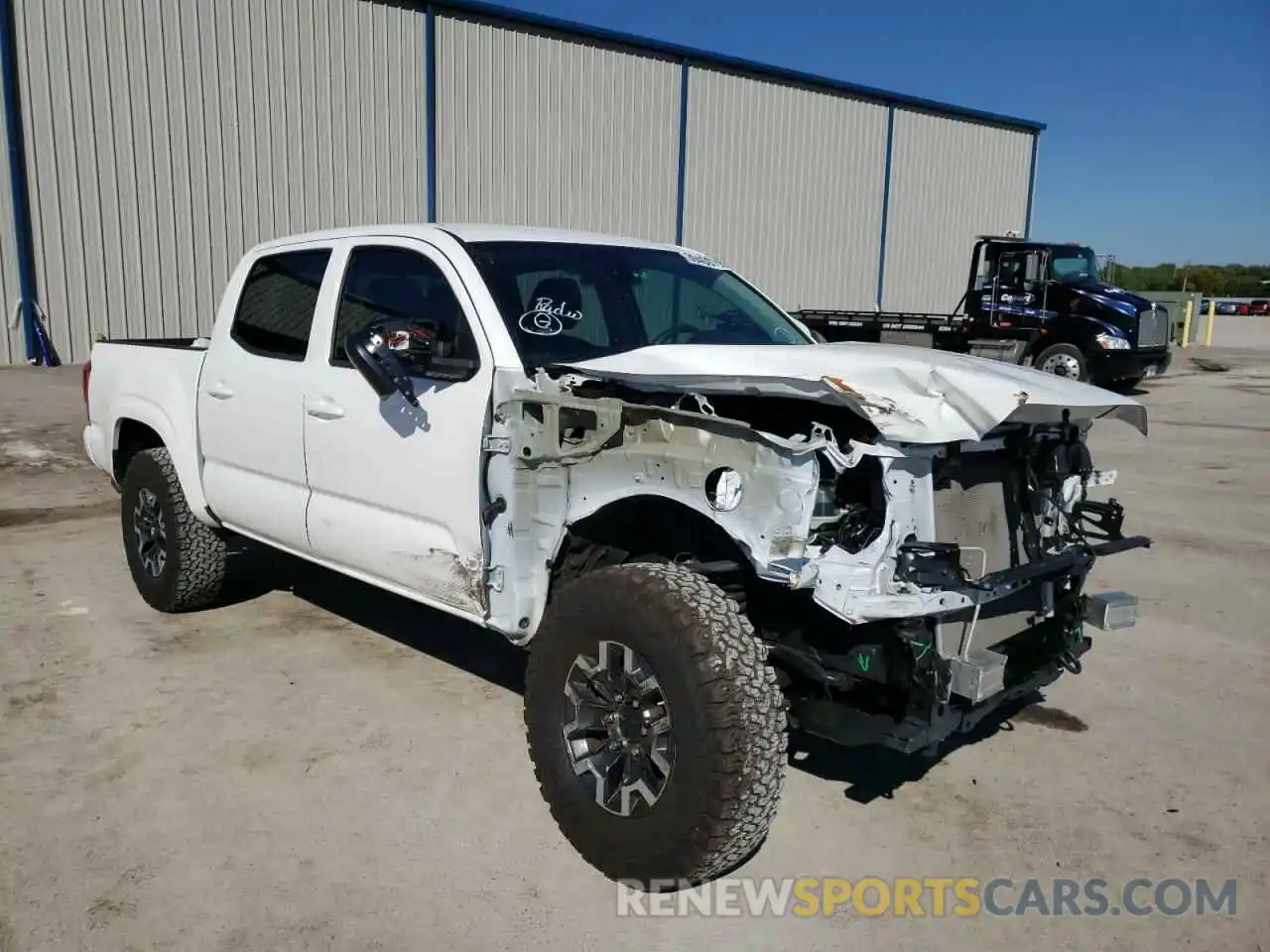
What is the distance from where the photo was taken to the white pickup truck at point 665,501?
9.53 ft

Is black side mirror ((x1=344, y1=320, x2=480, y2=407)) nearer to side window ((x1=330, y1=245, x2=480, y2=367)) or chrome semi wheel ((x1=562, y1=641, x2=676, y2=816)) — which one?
side window ((x1=330, y1=245, x2=480, y2=367))

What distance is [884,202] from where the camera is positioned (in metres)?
24.8

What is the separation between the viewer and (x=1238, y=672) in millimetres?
5027

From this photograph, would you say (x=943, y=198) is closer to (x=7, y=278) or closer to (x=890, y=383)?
(x=7, y=278)

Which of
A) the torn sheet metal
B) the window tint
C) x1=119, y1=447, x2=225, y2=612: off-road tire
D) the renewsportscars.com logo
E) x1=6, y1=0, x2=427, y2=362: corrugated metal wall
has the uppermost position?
x1=6, y1=0, x2=427, y2=362: corrugated metal wall

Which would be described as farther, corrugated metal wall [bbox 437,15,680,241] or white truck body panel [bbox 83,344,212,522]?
corrugated metal wall [bbox 437,15,680,241]

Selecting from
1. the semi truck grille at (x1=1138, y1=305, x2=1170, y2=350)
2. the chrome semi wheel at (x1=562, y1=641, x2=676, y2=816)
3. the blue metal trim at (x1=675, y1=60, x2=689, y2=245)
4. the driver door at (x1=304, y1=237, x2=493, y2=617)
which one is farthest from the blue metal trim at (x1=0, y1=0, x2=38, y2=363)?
the semi truck grille at (x1=1138, y1=305, x2=1170, y2=350)

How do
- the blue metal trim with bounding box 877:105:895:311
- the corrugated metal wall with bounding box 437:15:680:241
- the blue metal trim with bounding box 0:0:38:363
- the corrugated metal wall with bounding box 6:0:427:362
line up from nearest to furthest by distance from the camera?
the blue metal trim with bounding box 0:0:38:363, the corrugated metal wall with bounding box 6:0:427:362, the corrugated metal wall with bounding box 437:15:680:241, the blue metal trim with bounding box 877:105:895:311

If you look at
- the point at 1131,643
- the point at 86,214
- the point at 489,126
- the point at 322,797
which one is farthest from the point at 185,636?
the point at 489,126

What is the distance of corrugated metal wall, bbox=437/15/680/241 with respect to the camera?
17859 mm

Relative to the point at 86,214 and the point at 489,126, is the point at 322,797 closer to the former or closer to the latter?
the point at 86,214

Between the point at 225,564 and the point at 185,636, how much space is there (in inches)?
16.7

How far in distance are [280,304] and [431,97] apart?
1377 cm

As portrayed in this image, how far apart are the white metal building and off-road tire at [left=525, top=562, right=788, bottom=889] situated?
14239 mm
